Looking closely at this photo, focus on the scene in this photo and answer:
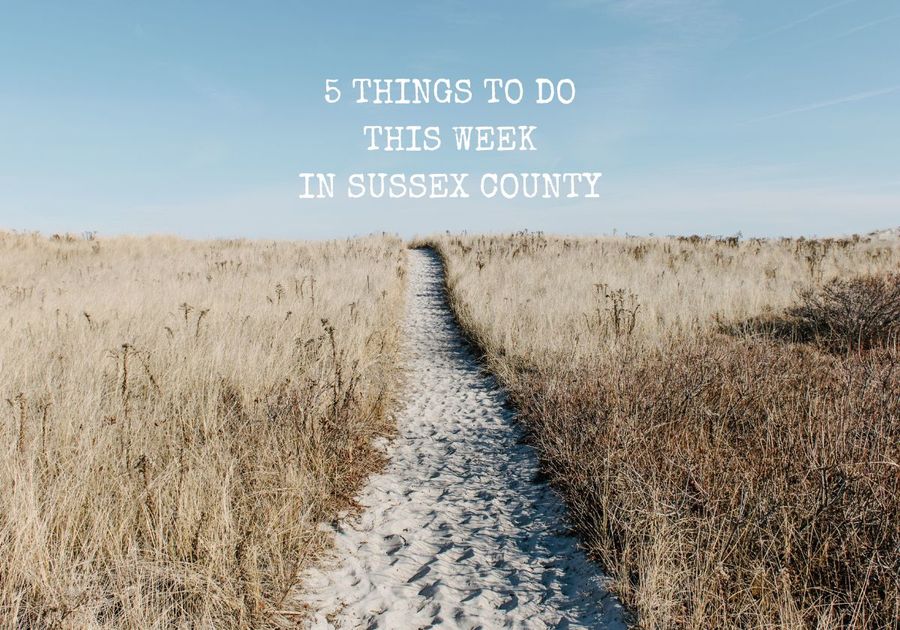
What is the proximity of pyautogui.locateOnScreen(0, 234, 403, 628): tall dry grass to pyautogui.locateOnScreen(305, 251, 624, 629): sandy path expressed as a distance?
10.8 inches

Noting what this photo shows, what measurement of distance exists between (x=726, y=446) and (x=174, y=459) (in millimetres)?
3811

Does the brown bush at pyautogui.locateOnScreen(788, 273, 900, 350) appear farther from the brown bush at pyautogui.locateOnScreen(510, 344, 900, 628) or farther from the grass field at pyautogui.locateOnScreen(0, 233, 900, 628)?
the brown bush at pyautogui.locateOnScreen(510, 344, 900, 628)

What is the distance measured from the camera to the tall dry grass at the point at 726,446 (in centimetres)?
265

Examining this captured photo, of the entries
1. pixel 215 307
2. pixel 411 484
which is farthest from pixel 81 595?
pixel 215 307

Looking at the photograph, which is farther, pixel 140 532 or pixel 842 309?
pixel 842 309

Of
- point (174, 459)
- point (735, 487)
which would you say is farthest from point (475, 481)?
point (174, 459)

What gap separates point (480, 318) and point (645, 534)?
23.0 feet

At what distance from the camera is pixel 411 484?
465 centimetres

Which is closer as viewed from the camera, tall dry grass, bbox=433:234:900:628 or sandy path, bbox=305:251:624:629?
tall dry grass, bbox=433:234:900:628

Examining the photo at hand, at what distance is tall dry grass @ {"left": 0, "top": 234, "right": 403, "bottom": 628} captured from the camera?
2.66 metres

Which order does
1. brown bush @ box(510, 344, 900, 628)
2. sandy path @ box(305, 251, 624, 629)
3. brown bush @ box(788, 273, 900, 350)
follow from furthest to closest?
brown bush @ box(788, 273, 900, 350) < sandy path @ box(305, 251, 624, 629) < brown bush @ box(510, 344, 900, 628)

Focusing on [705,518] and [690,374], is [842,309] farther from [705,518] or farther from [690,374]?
[705,518]

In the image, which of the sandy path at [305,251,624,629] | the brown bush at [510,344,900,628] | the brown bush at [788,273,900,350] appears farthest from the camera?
the brown bush at [788,273,900,350]

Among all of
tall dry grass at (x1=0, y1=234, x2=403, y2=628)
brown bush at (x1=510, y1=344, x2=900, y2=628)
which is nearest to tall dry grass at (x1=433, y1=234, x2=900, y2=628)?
brown bush at (x1=510, y1=344, x2=900, y2=628)
